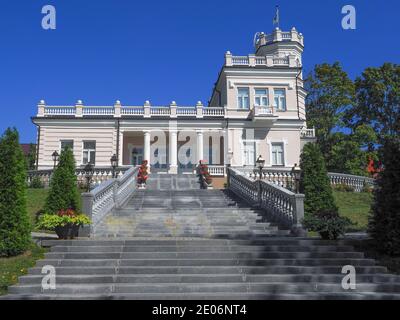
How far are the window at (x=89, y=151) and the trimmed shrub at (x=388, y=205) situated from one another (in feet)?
91.0

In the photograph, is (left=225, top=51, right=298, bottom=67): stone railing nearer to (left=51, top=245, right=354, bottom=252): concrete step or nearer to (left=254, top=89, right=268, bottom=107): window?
(left=254, top=89, right=268, bottom=107): window

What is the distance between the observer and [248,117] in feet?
119

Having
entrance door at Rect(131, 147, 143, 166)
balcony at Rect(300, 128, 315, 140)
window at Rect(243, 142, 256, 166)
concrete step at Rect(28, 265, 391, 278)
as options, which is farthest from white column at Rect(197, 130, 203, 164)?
concrete step at Rect(28, 265, 391, 278)

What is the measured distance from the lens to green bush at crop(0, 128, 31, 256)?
1043cm

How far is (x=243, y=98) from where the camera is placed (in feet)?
122

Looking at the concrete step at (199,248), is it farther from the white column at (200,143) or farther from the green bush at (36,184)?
the white column at (200,143)

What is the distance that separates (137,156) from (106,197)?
73.7ft

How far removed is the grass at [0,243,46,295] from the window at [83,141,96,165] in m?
25.3

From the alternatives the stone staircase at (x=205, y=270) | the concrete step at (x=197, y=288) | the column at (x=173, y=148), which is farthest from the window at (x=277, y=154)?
the concrete step at (x=197, y=288)

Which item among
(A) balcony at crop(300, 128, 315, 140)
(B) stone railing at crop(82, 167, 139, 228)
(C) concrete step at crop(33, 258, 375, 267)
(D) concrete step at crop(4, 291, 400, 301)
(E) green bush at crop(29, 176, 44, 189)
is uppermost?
(A) balcony at crop(300, 128, 315, 140)

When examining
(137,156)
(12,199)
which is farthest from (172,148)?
(12,199)

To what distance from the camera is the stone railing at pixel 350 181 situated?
26.6 metres

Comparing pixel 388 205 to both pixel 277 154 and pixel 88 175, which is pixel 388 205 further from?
pixel 277 154
